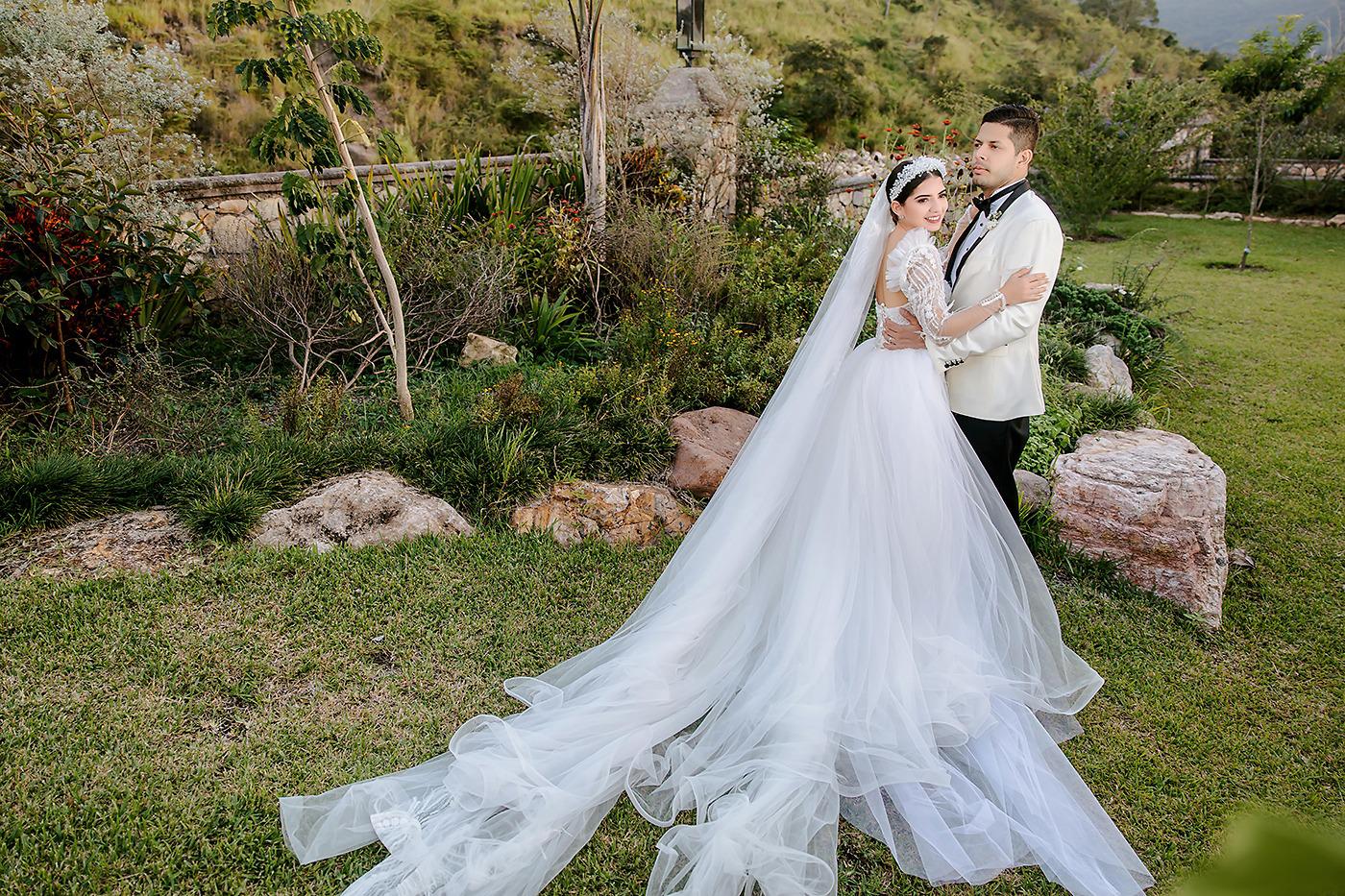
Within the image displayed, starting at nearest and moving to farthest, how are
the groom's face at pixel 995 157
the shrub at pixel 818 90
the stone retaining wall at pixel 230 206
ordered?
the groom's face at pixel 995 157
the stone retaining wall at pixel 230 206
the shrub at pixel 818 90

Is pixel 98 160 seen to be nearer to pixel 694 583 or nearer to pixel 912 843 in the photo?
pixel 694 583

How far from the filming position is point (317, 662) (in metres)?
3.51

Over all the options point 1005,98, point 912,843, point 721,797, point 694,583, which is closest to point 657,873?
point 721,797

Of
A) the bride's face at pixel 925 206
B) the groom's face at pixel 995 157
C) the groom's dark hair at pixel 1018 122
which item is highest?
the groom's dark hair at pixel 1018 122

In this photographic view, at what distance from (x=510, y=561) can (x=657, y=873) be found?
198 cm

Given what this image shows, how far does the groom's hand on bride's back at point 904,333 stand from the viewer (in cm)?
343

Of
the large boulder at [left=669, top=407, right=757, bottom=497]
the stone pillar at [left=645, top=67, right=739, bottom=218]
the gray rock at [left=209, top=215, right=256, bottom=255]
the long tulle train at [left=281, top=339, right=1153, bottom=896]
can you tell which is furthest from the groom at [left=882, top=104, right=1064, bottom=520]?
the gray rock at [left=209, top=215, right=256, bottom=255]

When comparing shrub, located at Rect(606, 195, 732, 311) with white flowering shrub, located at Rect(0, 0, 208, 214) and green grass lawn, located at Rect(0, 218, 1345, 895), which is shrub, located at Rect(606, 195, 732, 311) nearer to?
green grass lawn, located at Rect(0, 218, 1345, 895)

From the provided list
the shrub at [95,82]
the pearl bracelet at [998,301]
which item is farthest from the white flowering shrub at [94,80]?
the pearl bracelet at [998,301]

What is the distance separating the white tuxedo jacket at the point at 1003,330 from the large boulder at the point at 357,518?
2.60m

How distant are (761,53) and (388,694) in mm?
19332

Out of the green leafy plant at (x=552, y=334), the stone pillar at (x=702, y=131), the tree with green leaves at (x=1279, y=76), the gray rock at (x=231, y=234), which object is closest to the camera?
the green leafy plant at (x=552, y=334)

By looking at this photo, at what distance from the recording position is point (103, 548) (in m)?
4.06

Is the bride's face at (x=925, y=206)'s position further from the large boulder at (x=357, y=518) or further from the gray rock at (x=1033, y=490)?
the large boulder at (x=357, y=518)
